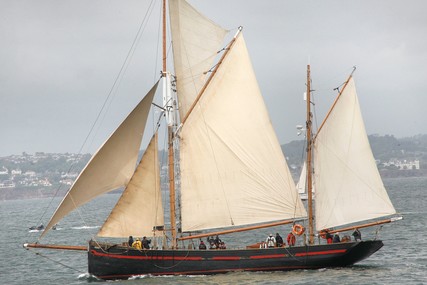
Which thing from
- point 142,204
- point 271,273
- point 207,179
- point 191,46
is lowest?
point 271,273

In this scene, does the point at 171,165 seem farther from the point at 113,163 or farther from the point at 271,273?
the point at 271,273

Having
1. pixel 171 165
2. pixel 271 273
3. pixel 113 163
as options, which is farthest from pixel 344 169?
pixel 113 163

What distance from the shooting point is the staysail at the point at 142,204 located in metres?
51.4

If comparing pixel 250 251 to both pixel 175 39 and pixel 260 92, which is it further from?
pixel 175 39

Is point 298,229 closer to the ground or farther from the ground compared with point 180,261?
farther from the ground

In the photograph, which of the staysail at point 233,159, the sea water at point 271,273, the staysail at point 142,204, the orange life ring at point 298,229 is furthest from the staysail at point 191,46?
the orange life ring at point 298,229

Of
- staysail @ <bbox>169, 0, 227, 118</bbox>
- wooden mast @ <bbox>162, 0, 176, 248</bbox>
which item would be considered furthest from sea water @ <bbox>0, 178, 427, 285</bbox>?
staysail @ <bbox>169, 0, 227, 118</bbox>

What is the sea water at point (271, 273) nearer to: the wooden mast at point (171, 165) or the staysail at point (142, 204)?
the staysail at point (142, 204)

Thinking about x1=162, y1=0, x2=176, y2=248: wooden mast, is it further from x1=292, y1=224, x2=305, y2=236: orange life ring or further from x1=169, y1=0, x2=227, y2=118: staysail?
x1=292, y1=224, x2=305, y2=236: orange life ring

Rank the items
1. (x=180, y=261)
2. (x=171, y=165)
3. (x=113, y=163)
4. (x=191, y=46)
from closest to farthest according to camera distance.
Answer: (x=113, y=163), (x=180, y=261), (x=171, y=165), (x=191, y=46)

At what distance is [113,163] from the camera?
5019cm

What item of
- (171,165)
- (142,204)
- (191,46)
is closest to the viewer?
(142,204)

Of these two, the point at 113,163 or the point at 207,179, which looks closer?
the point at 113,163

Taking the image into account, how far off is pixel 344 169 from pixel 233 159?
759 cm
